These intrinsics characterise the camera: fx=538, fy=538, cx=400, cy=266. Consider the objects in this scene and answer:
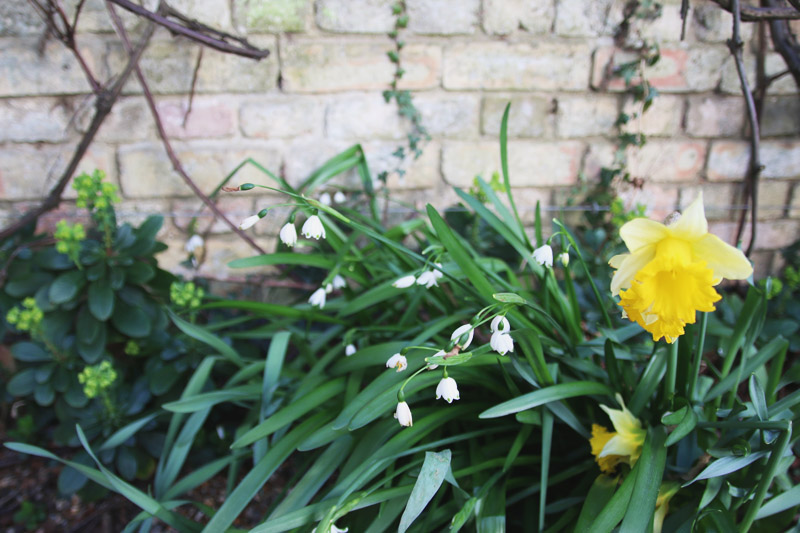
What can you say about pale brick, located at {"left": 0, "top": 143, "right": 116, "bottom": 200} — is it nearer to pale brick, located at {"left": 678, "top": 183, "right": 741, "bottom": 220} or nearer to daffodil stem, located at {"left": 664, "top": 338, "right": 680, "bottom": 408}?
daffodil stem, located at {"left": 664, "top": 338, "right": 680, "bottom": 408}

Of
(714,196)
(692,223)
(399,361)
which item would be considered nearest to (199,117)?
(399,361)

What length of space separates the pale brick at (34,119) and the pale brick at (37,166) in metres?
0.03

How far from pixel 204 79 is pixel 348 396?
1094mm

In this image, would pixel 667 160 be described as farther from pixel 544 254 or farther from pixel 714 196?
pixel 544 254

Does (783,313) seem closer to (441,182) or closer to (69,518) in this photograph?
(441,182)

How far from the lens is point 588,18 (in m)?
1.69

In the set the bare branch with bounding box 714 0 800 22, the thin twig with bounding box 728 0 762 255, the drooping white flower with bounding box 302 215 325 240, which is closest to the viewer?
Result: the drooping white flower with bounding box 302 215 325 240

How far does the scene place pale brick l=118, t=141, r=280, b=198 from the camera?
168 cm

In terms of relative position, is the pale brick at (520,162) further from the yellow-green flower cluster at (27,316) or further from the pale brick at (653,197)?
the yellow-green flower cluster at (27,316)

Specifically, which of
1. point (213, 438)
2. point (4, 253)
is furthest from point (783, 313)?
point (4, 253)

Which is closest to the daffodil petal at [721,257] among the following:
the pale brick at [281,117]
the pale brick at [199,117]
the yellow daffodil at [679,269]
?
the yellow daffodil at [679,269]

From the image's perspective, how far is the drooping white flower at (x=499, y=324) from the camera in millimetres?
812

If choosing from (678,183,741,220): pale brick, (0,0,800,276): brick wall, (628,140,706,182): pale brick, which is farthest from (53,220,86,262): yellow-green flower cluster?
(678,183,741,220): pale brick

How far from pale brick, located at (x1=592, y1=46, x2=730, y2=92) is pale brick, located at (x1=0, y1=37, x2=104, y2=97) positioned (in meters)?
1.55
